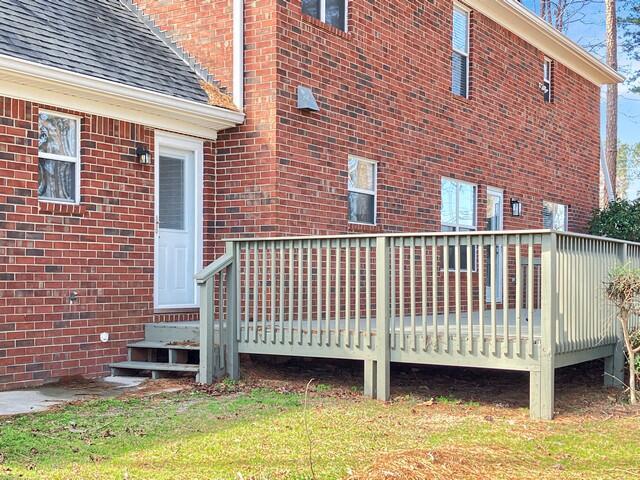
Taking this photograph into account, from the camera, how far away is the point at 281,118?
1037 centimetres

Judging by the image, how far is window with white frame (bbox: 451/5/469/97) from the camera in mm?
14305

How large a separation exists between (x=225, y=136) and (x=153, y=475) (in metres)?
6.36

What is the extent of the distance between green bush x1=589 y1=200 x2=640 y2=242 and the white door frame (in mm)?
10546

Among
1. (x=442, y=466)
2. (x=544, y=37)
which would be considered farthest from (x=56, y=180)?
(x=544, y=37)

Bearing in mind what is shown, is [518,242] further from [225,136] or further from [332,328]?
[225,136]

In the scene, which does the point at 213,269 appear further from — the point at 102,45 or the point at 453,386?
the point at 102,45

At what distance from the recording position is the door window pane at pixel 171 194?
1044 cm

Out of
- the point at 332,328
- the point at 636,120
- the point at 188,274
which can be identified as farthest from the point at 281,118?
the point at 636,120

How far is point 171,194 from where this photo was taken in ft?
34.6

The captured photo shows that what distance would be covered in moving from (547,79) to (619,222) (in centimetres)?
349

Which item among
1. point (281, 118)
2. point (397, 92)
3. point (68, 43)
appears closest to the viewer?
point (68, 43)

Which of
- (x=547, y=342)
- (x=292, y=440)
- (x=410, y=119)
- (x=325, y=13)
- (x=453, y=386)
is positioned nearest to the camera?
(x=292, y=440)

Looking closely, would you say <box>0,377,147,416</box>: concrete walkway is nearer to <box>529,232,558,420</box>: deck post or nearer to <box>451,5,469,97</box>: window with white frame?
<box>529,232,558,420</box>: deck post

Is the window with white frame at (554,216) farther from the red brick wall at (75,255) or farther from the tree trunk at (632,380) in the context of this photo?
the red brick wall at (75,255)
